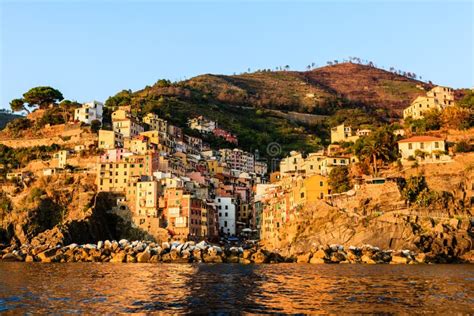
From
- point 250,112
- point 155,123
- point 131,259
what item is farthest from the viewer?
point 250,112

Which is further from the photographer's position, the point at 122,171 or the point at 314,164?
the point at 314,164

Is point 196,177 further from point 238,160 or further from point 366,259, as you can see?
point 366,259

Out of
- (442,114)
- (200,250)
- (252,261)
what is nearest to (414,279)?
(252,261)

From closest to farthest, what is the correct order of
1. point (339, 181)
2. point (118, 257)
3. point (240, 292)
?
point (240, 292) < point (118, 257) < point (339, 181)

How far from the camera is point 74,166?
94875mm

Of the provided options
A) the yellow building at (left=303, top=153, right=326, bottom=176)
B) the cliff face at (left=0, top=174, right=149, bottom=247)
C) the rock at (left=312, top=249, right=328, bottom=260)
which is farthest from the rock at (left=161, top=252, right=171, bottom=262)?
the yellow building at (left=303, top=153, right=326, bottom=176)

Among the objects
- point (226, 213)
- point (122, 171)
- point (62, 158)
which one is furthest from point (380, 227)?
point (62, 158)

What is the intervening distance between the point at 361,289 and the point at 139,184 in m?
56.4

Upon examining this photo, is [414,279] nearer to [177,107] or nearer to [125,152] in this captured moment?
[125,152]

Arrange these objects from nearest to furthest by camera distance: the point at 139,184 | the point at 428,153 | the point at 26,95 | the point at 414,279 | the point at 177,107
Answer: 1. the point at 414,279
2. the point at 428,153
3. the point at 139,184
4. the point at 26,95
5. the point at 177,107

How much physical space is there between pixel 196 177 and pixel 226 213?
8.63m

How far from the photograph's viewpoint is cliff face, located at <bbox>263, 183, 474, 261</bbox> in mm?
63625

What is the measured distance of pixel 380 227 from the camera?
66.8 metres

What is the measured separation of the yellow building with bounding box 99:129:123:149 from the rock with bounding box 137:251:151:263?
3445 centimetres
